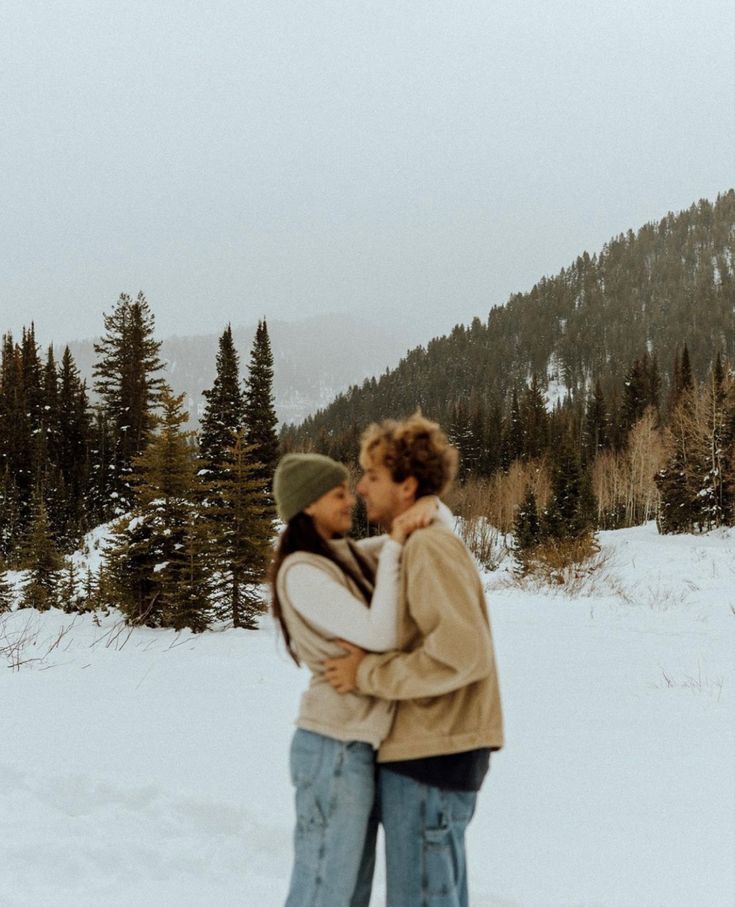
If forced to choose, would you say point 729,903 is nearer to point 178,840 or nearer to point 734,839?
point 734,839

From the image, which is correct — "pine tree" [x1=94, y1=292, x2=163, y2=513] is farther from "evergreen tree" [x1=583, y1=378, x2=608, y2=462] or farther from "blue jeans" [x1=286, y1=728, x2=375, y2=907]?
"evergreen tree" [x1=583, y1=378, x2=608, y2=462]

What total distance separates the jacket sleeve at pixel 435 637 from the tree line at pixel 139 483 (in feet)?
27.8

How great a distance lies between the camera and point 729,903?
3.03 m

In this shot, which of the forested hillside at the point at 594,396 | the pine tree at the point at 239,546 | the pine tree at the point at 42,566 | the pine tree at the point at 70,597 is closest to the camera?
the pine tree at the point at 239,546

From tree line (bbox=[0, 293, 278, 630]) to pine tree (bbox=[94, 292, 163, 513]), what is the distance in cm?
10

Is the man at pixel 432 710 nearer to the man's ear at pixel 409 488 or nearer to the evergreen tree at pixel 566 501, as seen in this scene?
the man's ear at pixel 409 488

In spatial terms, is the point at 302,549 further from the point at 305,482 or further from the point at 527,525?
the point at 527,525

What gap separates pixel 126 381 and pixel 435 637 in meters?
44.5

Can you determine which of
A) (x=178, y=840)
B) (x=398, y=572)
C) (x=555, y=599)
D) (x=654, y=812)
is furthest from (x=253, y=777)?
(x=555, y=599)

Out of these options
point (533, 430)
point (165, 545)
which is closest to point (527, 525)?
point (165, 545)

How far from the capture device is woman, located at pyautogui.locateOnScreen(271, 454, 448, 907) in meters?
1.93

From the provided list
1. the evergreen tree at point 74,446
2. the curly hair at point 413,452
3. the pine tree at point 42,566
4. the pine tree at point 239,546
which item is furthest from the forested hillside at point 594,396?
the evergreen tree at point 74,446

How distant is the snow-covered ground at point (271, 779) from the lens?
3.23 meters

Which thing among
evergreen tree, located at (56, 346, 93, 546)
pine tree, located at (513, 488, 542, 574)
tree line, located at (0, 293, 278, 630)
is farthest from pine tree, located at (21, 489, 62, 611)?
pine tree, located at (513, 488, 542, 574)
